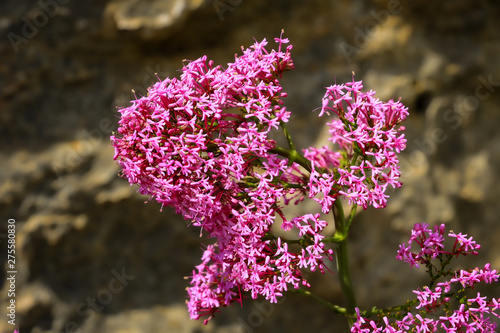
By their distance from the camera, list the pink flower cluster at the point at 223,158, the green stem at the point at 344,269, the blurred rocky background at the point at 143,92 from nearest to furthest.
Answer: the pink flower cluster at the point at 223,158
the green stem at the point at 344,269
the blurred rocky background at the point at 143,92

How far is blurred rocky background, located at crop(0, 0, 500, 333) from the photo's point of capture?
3275 millimetres

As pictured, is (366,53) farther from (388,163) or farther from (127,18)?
(388,163)

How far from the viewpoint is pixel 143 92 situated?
132 inches

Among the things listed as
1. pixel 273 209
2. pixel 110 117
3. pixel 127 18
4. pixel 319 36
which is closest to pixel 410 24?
pixel 319 36

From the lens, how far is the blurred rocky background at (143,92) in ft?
10.7

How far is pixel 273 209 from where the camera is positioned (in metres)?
1.75

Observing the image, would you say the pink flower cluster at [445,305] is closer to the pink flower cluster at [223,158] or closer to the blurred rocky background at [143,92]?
the pink flower cluster at [223,158]

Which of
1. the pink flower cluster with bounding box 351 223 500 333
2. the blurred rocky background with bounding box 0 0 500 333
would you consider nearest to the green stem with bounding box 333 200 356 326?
the pink flower cluster with bounding box 351 223 500 333

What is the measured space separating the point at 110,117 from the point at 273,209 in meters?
1.91

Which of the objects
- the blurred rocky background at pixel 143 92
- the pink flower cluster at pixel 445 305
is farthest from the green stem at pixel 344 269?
the blurred rocky background at pixel 143 92

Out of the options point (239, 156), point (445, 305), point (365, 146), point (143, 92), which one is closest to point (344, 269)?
point (445, 305)

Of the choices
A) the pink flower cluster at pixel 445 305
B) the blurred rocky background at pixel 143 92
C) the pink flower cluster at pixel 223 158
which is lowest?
the pink flower cluster at pixel 445 305

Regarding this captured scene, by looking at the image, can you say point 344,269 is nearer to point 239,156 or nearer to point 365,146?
point 365,146

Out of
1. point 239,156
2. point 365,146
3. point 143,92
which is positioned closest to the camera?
point 239,156
